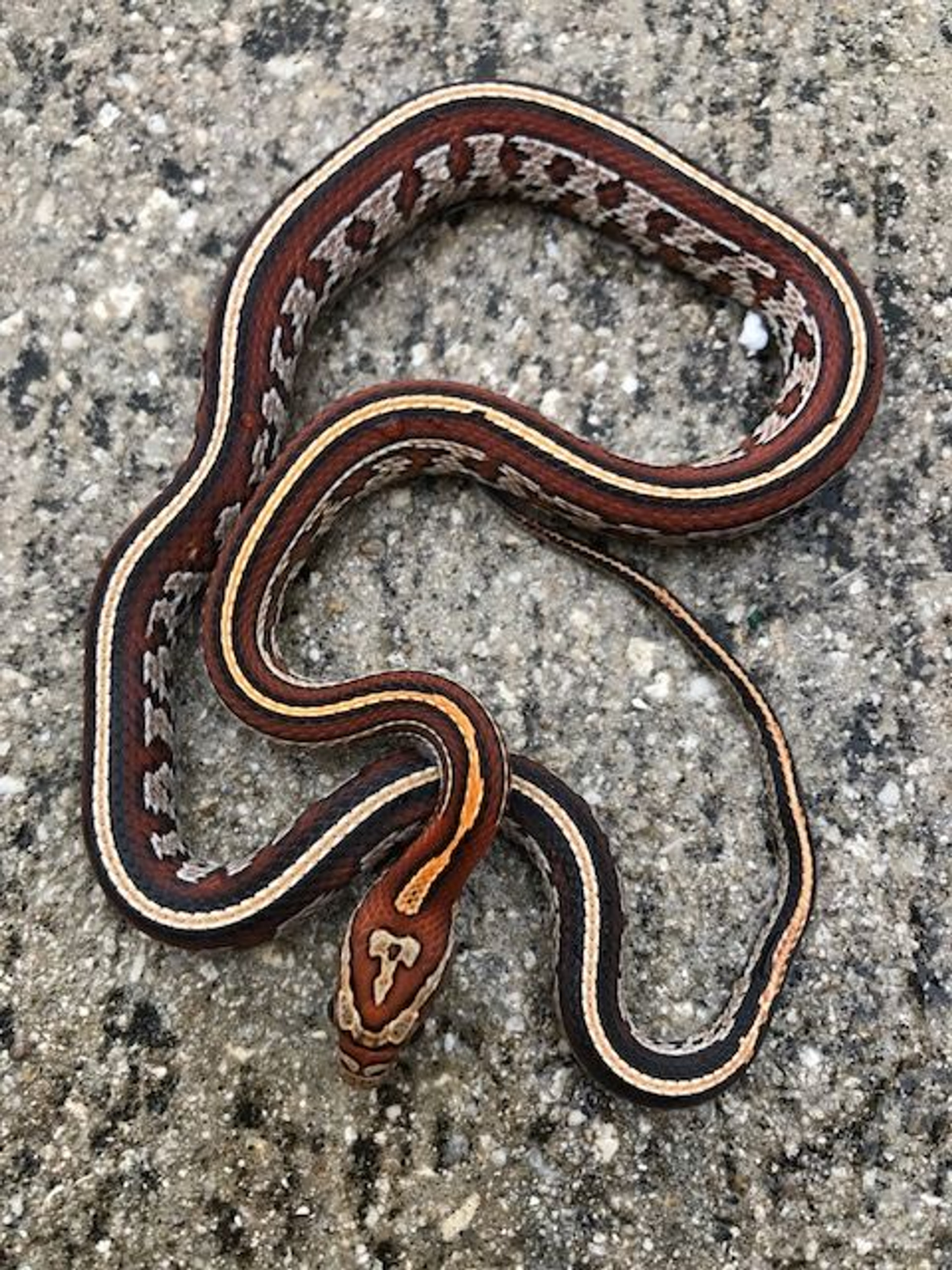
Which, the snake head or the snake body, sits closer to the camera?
the snake head

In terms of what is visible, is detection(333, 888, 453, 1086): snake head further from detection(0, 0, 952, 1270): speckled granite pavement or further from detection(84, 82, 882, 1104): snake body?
detection(0, 0, 952, 1270): speckled granite pavement

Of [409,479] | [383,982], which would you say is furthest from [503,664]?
[383,982]

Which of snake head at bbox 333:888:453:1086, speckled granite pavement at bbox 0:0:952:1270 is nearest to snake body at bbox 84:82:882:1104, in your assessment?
snake head at bbox 333:888:453:1086

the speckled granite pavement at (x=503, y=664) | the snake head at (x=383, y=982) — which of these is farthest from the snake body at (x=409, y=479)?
the speckled granite pavement at (x=503, y=664)

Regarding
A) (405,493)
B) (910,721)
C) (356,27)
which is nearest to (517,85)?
(356,27)

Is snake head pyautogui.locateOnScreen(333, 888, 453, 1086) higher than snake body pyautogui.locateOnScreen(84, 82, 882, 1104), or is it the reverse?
snake body pyautogui.locateOnScreen(84, 82, 882, 1104)
